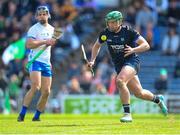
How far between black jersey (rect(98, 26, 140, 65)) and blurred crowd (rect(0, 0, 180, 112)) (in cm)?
1344

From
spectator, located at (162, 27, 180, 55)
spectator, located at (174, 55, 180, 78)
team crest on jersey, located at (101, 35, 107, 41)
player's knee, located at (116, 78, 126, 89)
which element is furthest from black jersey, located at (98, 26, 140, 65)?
spectator, located at (162, 27, 180, 55)

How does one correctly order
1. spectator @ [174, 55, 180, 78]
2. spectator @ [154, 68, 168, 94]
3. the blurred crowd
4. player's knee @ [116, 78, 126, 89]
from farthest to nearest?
spectator @ [174, 55, 180, 78] → the blurred crowd → spectator @ [154, 68, 168, 94] → player's knee @ [116, 78, 126, 89]

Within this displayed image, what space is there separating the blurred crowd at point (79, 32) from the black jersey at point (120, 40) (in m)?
13.4

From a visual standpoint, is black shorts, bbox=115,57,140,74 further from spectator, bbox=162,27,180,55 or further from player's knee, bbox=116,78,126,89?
spectator, bbox=162,27,180,55

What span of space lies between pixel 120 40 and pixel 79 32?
716 inches

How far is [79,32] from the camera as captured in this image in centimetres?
3791

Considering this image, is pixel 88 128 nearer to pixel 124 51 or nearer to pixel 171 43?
pixel 124 51

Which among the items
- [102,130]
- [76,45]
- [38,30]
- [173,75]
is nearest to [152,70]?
[173,75]

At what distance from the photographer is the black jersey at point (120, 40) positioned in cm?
1978

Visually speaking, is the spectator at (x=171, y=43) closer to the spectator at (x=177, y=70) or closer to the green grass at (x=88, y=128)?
the spectator at (x=177, y=70)

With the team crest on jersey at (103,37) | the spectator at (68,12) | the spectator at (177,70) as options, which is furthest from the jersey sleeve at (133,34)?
the spectator at (68,12)

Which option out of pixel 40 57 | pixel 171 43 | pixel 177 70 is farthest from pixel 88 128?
pixel 171 43

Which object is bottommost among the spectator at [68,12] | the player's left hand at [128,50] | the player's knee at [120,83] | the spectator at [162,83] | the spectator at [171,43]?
the spectator at [162,83]

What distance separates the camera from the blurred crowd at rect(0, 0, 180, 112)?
34250mm
